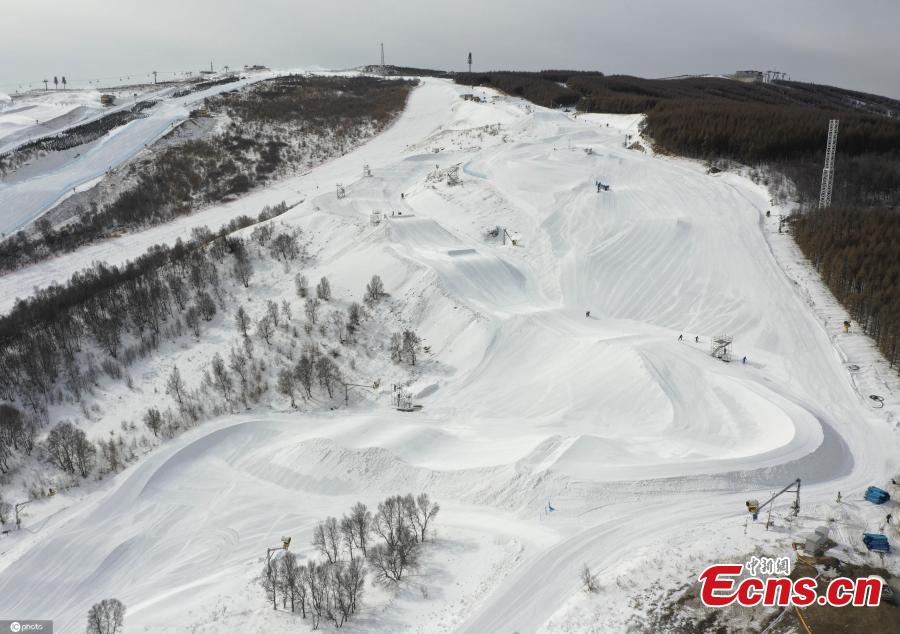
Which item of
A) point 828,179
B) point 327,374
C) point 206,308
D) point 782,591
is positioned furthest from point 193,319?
point 828,179

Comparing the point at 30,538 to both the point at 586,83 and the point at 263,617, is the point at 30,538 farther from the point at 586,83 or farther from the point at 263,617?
the point at 586,83

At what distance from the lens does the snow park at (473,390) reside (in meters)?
15.8

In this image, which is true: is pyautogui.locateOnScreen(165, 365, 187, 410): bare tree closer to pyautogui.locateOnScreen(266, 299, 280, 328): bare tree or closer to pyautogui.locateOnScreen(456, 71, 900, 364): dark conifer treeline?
pyautogui.locateOnScreen(266, 299, 280, 328): bare tree

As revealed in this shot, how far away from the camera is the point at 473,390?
2666cm

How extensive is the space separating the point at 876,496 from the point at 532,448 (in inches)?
418

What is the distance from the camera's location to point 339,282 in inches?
1362

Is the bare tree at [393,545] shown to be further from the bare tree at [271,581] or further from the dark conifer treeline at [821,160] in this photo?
the dark conifer treeline at [821,160]

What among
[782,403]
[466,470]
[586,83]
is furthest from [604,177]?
[586,83]

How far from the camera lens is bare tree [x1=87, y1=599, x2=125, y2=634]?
1520 centimetres

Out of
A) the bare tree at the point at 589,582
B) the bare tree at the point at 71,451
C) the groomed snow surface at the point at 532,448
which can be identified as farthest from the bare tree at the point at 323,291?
the bare tree at the point at 589,582

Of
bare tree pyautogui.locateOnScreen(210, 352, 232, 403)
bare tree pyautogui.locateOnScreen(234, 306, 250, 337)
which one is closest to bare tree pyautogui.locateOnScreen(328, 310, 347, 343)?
bare tree pyautogui.locateOnScreen(234, 306, 250, 337)

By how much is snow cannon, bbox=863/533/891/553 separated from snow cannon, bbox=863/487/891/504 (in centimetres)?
240

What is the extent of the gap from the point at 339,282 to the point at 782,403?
24.0 metres

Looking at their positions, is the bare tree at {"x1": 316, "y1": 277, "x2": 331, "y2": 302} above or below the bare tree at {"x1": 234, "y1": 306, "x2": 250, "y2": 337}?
above
